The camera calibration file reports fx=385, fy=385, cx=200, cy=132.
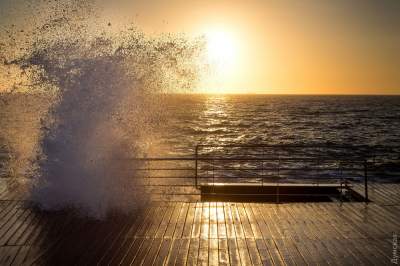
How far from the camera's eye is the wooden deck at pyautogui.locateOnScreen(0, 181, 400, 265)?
533 centimetres

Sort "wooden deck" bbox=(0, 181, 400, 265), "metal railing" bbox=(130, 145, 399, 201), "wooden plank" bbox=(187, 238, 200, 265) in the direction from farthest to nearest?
"metal railing" bbox=(130, 145, 399, 201)
"wooden deck" bbox=(0, 181, 400, 265)
"wooden plank" bbox=(187, 238, 200, 265)

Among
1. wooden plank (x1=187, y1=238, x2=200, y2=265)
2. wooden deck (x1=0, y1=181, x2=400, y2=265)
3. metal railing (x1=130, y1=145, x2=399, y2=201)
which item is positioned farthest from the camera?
metal railing (x1=130, y1=145, x2=399, y2=201)

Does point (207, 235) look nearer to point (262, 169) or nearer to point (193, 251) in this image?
point (193, 251)

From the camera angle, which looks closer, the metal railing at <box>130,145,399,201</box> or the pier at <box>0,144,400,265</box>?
the pier at <box>0,144,400,265</box>

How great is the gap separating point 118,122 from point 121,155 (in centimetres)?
79

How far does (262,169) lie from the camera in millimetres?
9133

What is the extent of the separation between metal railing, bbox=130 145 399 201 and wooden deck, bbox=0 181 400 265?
88 centimetres

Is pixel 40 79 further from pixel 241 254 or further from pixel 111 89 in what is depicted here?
pixel 241 254

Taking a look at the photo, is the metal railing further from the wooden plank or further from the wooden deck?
the wooden plank

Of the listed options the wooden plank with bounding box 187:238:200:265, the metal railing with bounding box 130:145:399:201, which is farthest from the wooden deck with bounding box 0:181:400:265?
the metal railing with bounding box 130:145:399:201

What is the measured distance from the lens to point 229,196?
10.8 metres

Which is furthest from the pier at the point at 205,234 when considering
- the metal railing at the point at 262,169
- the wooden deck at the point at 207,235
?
the metal railing at the point at 262,169

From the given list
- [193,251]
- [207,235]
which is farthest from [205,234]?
[193,251]

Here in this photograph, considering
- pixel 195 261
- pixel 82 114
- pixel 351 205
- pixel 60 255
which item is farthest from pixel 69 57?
pixel 351 205
